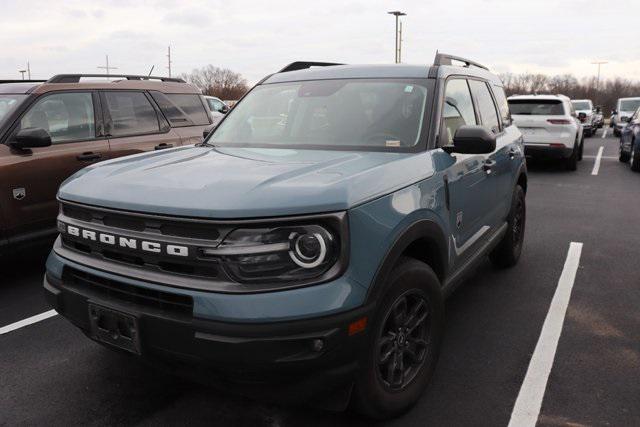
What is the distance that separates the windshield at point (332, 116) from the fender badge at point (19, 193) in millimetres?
2033

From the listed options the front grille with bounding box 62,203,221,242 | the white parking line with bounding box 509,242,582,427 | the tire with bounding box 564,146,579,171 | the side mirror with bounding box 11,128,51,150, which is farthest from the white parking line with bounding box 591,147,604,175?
the front grille with bounding box 62,203,221,242

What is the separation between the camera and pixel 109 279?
2453 mm

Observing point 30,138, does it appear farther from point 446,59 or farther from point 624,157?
point 624,157

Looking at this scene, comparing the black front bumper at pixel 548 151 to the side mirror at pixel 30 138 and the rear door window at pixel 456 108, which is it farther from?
the side mirror at pixel 30 138

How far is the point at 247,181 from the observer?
7.93 ft

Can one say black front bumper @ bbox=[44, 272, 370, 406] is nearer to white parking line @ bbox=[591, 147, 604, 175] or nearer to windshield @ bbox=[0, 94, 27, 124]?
windshield @ bbox=[0, 94, 27, 124]

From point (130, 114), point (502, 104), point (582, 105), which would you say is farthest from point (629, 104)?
point (130, 114)

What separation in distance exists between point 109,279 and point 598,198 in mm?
8913

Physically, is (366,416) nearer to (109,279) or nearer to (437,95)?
(109,279)

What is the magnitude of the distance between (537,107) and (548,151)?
1.09m

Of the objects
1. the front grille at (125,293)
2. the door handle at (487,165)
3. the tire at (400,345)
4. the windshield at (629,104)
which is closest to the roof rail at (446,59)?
the door handle at (487,165)

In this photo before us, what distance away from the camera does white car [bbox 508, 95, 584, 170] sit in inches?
497

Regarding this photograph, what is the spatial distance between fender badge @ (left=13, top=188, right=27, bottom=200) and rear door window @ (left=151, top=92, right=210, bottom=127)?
2114 mm

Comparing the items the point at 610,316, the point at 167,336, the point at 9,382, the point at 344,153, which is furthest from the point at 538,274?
the point at 9,382
